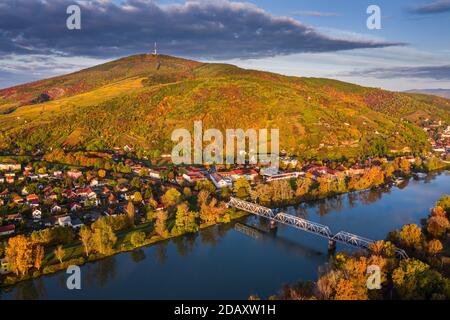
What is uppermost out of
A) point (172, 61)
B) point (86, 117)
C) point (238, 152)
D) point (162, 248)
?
point (172, 61)

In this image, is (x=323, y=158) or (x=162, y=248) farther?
(x=323, y=158)

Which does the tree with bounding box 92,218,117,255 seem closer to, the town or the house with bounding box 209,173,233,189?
the town

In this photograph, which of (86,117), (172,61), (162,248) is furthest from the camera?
(172,61)

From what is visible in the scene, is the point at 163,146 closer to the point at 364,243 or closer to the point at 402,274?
the point at 364,243

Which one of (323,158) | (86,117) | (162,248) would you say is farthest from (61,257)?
(86,117)

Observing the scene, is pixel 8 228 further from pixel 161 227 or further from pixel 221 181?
pixel 221 181

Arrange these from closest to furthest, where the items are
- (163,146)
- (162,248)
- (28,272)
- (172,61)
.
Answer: (28,272)
(162,248)
(163,146)
(172,61)

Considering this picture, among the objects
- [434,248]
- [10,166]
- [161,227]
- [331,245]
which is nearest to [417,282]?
[434,248]
